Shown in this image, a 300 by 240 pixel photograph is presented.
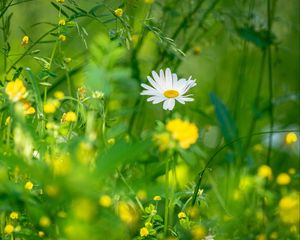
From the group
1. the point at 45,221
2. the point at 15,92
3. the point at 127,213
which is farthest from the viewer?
the point at 127,213

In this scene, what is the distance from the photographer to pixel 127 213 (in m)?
1.27

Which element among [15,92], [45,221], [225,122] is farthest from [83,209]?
[225,122]

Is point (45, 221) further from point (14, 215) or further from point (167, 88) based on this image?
→ point (167, 88)

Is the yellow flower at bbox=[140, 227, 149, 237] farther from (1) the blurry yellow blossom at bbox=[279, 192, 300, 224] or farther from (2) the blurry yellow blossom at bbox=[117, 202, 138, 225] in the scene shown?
(1) the blurry yellow blossom at bbox=[279, 192, 300, 224]

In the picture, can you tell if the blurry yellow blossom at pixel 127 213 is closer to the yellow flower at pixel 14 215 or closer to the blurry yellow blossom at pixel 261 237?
the yellow flower at pixel 14 215

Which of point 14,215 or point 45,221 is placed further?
point 14,215

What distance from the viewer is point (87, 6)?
3.13 metres

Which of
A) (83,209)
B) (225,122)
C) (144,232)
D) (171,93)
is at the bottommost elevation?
(83,209)

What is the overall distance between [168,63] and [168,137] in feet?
3.24

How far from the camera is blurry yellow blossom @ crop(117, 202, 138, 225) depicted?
4.12 feet

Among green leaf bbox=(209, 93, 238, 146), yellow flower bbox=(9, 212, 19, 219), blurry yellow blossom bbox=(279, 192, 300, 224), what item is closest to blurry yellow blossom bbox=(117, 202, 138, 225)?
yellow flower bbox=(9, 212, 19, 219)

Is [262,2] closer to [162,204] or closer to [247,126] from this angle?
[247,126]

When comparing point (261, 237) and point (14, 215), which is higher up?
point (261, 237)

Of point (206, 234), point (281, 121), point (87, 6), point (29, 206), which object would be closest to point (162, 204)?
point (206, 234)
